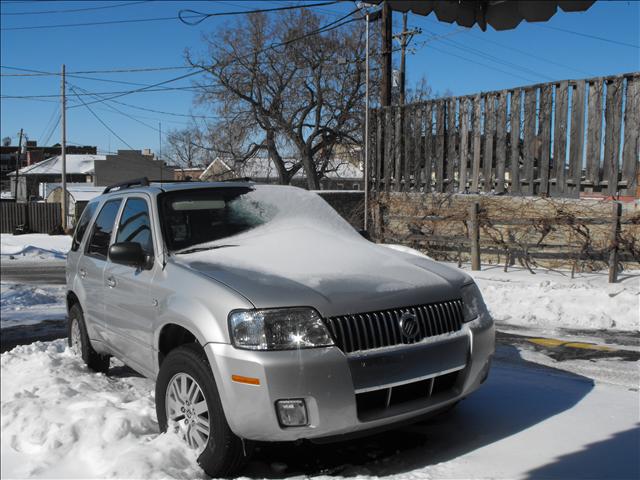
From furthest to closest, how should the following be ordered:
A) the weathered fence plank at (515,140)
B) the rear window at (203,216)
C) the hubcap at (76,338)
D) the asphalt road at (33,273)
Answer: the asphalt road at (33,273) < the weathered fence plank at (515,140) < the hubcap at (76,338) < the rear window at (203,216)

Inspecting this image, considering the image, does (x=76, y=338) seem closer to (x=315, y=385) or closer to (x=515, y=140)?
(x=315, y=385)

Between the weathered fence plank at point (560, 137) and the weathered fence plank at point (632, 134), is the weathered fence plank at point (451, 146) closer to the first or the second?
the weathered fence plank at point (560, 137)

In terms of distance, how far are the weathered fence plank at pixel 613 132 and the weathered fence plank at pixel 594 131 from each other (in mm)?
149

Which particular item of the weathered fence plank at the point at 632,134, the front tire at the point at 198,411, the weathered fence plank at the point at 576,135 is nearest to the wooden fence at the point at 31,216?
the weathered fence plank at the point at 576,135

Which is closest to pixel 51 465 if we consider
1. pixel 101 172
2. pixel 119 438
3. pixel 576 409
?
pixel 119 438

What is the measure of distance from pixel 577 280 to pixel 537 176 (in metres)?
3.24

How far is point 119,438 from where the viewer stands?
3.66m

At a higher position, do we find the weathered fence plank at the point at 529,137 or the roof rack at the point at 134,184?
the weathered fence plank at the point at 529,137

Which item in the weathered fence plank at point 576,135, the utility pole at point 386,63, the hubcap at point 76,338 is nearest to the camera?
the hubcap at point 76,338

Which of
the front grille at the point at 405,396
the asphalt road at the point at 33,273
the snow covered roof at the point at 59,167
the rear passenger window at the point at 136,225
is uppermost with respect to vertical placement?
the snow covered roof at the point at 59,167

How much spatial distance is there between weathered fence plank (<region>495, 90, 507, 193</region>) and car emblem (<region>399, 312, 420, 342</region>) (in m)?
11.4

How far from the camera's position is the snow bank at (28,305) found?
888 cm

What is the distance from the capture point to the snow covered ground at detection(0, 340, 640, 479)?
136 inches

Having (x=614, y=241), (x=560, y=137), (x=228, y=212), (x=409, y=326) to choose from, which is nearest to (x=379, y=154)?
(x=560, y=137)
